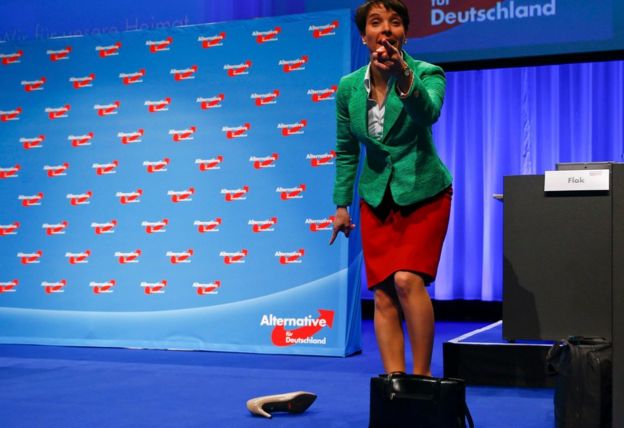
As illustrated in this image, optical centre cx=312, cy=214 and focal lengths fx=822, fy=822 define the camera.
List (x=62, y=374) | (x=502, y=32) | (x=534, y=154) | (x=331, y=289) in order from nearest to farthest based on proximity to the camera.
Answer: (x=62, y=374) → (x=331, y=289) → (x=502, y=32) → (x=534, y=154)

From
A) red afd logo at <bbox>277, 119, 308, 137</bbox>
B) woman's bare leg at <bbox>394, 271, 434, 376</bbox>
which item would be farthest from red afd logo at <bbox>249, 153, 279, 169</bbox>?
woman's bare leg at <bbox>394, 271, 434, 376</bbox>

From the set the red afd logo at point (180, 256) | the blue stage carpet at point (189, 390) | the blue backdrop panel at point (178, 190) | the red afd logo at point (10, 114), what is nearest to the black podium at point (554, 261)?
the blue stage carpet at point (189, 390)

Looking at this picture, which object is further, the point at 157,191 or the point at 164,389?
the point at 157,191

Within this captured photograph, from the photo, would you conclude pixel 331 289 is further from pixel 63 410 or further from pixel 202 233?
pixel 63 410

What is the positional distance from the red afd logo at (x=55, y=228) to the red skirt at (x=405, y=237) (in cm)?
393

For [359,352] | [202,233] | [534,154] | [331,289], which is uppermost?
[534,154]

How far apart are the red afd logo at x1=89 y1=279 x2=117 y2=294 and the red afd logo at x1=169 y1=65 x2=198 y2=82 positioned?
1512 mm

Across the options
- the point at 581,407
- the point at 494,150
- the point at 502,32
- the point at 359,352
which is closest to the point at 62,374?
the point at 359,352

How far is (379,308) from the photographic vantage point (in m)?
2.57

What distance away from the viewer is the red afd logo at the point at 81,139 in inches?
235

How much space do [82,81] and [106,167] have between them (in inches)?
27.0

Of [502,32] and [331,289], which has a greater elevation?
[502,32]

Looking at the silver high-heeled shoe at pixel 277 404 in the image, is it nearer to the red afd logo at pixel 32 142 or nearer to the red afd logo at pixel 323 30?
the red afd logo at pixel 323 30

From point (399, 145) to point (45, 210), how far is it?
4201mm
